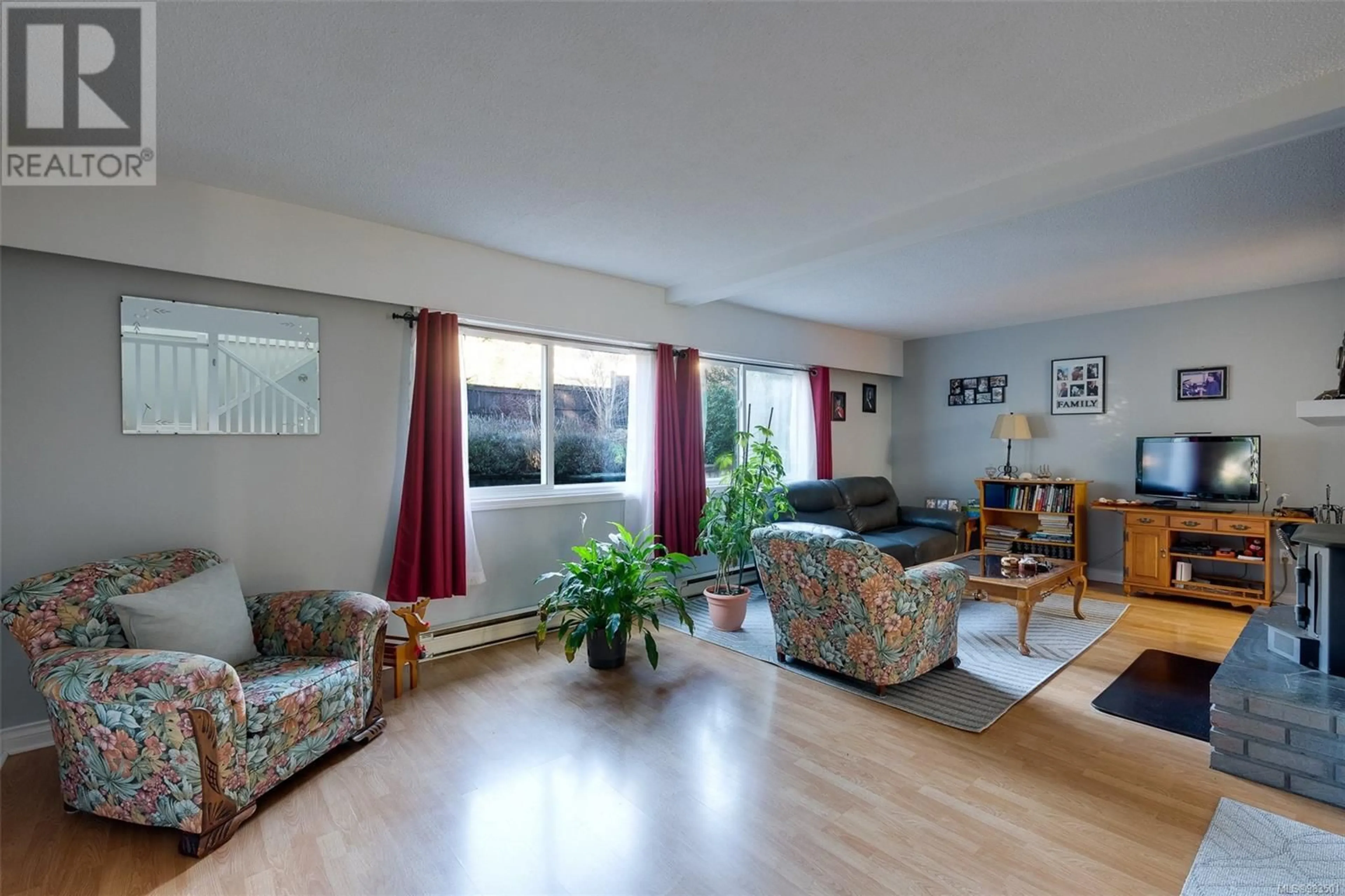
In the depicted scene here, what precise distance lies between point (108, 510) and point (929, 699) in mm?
3934

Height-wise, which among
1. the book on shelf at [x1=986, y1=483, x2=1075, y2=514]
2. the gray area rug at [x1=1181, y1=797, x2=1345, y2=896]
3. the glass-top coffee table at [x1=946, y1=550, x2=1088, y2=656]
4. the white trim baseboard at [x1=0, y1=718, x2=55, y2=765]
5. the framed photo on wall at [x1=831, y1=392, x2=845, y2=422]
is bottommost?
the gray area rug at [x1=1181, y1=797, x2=1345, y2=896]

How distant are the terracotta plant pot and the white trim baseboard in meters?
3.31

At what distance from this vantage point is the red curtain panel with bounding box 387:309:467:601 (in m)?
3.42

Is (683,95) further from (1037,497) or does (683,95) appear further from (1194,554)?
(1194,554)

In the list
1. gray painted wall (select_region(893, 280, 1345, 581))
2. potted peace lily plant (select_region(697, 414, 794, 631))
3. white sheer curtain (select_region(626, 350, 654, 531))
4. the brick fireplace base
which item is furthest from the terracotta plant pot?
gray painted wall (select_region(893, 280, 1345, 581))

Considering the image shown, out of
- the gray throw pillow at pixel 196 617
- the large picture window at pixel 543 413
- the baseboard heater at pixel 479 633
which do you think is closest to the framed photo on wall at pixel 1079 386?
the large picture window at pixel 543 413

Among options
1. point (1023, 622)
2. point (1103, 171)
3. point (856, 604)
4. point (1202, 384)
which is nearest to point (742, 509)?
point (856, 604)

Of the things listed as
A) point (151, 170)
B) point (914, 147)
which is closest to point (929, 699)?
point (914, 147)

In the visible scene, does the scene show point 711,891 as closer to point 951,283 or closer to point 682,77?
point 682,77

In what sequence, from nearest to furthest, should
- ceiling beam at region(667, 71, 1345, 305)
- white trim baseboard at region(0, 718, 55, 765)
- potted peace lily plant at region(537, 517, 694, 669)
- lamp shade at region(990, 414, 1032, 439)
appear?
1. ceiling beam at region(667, 71, 1345, 305)
2. white trim baseboard at region(0, 718, 55, 765)
3. potted peace lily plant at region(537, 517, 694, 669)
4. lamp shade at region(990, 414, 1032, 439)

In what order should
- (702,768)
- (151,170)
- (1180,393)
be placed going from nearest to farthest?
(702,768) → (151,170) → (1180,393)

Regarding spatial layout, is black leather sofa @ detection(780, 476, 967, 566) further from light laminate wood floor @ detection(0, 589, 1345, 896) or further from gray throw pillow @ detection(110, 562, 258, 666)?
gray throw pillow @ detection(110, 562, 258, 666)

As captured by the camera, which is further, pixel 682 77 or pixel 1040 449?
pixel 1040 449

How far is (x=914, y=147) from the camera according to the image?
2416mm
